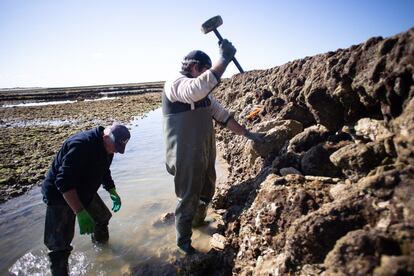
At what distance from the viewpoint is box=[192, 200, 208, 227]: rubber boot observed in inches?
171

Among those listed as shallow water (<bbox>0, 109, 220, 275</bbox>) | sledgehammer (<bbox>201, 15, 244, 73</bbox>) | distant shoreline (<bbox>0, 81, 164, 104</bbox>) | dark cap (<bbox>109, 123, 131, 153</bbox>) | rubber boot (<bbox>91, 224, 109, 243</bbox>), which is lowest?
distant shoreline (<bbox>0, 81, 164, 104</bbox>)

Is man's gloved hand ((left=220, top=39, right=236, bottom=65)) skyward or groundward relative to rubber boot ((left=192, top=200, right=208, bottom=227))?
skyward

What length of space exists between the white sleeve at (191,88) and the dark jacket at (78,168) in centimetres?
103

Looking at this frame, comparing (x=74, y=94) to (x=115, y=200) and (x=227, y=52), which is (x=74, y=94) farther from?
(x=227, y=52)

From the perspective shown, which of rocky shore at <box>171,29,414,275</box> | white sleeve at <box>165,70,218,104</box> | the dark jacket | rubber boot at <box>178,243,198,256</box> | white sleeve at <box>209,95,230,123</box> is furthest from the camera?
white sleeve at <box>209,95,230,123</box>

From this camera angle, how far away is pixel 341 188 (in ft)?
8.32

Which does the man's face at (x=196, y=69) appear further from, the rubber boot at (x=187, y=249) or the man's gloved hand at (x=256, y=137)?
the rubber boot at (x=187, y=249)

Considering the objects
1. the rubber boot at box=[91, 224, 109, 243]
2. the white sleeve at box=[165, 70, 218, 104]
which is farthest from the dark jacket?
the white sleeve at box=[165, 70, 218, 104]

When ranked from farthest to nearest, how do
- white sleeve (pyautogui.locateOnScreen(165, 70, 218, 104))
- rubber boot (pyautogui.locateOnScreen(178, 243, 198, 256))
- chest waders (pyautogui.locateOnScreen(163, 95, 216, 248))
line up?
rubber boot (pyautogui.locateOnScreen(178, 243, 198, 256)) → chest waders (pyautogui.locateOnScreen(163, 95, 216, 248)) → white sleeve (pyautogui.locateOnScreen(165, 70, 218, 104))

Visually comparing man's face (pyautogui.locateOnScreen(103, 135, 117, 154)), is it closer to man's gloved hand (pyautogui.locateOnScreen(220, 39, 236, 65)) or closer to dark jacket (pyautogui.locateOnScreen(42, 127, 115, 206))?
dark jacket (pyautogui.locateOnScreen(42, 127, 115, 206))

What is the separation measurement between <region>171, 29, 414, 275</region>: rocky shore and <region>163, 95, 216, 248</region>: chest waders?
0.50 meters

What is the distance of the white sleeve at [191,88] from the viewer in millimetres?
3166

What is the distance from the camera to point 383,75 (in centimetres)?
246

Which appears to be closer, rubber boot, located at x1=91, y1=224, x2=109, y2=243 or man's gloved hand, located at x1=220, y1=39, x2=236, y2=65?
man's gloved hand, located at x1=220, y1=39, x2=236, y2=65
